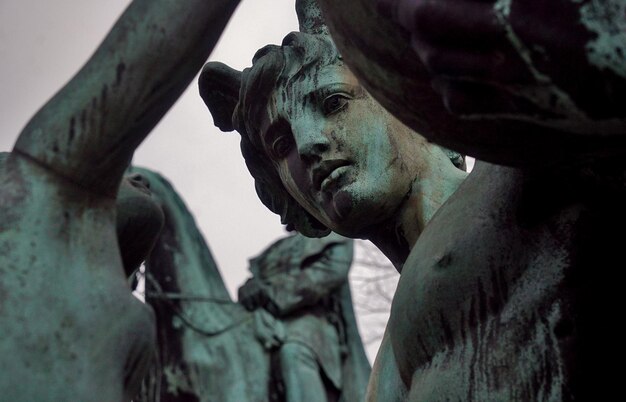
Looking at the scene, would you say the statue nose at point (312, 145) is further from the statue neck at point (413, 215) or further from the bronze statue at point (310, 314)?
the bronze statue at point (310, 314)

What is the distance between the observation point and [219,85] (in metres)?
3.74

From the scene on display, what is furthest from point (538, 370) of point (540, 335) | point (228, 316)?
point (228, 316)

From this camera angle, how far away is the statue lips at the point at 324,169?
136 inches

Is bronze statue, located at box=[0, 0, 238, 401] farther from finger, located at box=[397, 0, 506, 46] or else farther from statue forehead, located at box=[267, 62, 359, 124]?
statue forehead, located at box=[267, 62, 359, 124]

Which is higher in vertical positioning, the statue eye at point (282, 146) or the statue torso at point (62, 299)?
the statue eye at point (282, 146)

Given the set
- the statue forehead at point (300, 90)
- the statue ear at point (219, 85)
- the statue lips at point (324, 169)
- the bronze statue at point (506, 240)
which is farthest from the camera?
the statue ear at point (219, 85)

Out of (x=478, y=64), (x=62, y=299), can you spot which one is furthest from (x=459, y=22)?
(x=62, y=299)

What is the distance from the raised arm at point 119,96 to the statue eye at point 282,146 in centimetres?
90

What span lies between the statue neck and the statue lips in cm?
14

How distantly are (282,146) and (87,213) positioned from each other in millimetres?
1021

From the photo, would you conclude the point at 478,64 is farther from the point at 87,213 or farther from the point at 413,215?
the point at 413,215

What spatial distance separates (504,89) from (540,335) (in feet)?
1.30

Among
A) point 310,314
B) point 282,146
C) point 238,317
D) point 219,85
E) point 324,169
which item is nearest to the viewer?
point 324,169

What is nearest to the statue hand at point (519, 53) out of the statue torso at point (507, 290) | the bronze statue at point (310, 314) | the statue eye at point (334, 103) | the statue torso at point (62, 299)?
the statue torso at point (507, 290)
